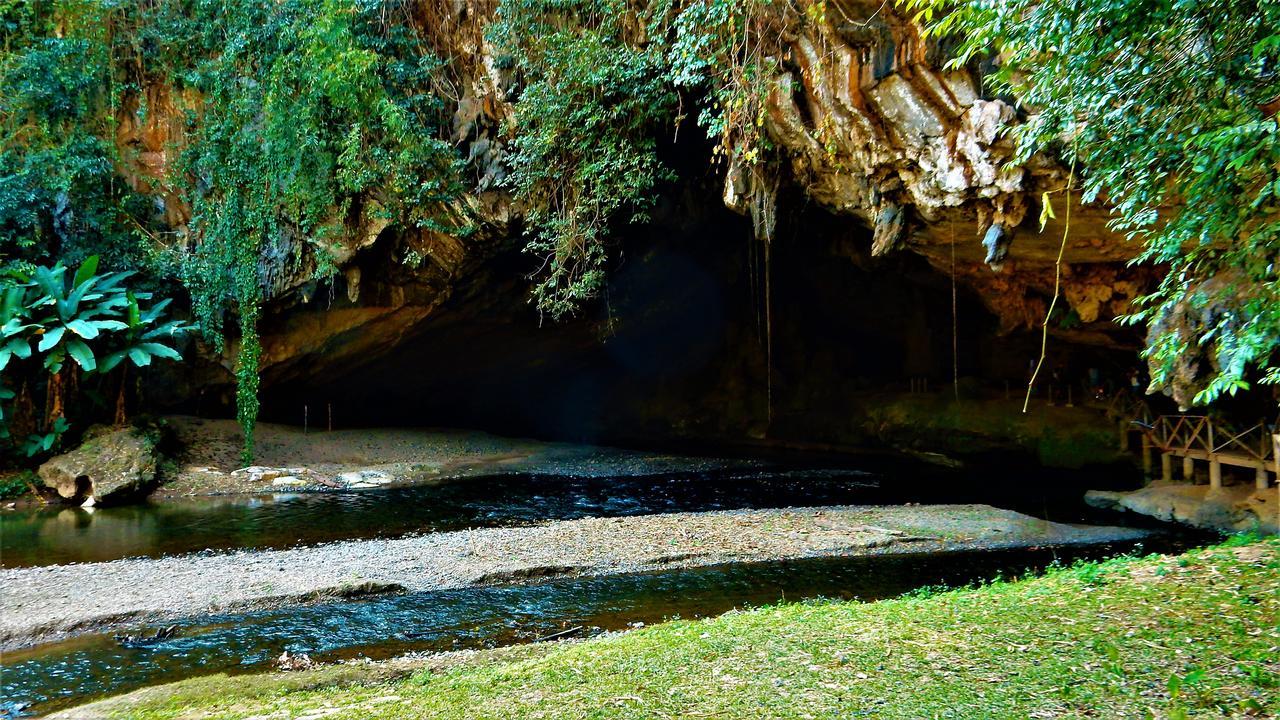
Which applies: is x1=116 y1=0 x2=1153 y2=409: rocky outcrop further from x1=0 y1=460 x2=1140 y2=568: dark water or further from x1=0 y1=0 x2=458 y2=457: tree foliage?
x1=0 y1=460 x2=1140 y2=568: dark water

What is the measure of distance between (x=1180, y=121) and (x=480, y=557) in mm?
8443

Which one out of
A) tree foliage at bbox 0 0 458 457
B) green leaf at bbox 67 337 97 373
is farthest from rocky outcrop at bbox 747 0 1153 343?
green leaf at bbox 67 337 97 373

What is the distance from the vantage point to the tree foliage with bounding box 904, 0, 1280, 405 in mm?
4066

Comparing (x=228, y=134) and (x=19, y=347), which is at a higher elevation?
(x=228, y=134)

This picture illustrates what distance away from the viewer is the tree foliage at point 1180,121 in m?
4.07

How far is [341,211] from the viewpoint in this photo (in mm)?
15367

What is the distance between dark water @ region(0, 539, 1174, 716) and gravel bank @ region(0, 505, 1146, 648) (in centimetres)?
35

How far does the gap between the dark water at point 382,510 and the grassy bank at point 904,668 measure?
19.1ft

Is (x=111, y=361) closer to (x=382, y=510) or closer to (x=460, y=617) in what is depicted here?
(x=382, y=510)

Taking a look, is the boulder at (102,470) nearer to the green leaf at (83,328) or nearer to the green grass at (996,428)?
the green leaf at (83,328)

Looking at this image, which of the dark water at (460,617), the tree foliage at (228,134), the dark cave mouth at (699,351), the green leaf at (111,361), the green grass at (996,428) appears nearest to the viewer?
the dark water at (460,617)

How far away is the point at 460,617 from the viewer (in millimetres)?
7727

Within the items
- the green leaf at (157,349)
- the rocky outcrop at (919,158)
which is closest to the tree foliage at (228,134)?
the green leaf at (157,349)

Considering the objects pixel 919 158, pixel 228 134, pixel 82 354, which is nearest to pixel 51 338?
pixel 82 354
